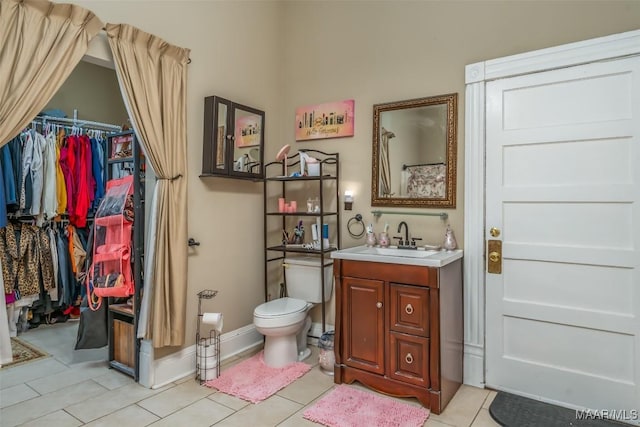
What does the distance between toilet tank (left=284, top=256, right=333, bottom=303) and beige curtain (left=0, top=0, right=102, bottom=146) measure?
2.05m

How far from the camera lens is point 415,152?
289 centimetres

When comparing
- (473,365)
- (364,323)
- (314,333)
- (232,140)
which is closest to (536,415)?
→ (473,365)

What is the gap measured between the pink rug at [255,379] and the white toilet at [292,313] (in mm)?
86

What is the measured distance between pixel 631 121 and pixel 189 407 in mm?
3072

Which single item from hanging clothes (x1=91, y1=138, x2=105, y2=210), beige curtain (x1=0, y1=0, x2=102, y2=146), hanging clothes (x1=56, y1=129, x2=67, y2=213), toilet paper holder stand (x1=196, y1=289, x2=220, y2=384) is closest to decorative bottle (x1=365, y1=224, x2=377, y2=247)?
toilet paper holder stand (x1=196, y1=289, x2=220, y2=384)

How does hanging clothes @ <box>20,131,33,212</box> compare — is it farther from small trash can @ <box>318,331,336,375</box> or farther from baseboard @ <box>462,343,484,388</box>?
baseboard @ <box>462,343,484,388</box>

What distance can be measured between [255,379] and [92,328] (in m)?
1.33

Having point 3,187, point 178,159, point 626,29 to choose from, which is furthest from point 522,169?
point 3,187

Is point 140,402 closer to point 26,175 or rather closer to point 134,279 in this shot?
point 134,279

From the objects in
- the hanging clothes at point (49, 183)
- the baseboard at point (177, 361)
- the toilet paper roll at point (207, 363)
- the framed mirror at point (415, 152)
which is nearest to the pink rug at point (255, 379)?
the toilet paper roll at point (207, 363)

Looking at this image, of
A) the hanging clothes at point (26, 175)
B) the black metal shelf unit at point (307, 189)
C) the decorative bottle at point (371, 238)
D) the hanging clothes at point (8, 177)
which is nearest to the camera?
the decorative bottle at point (371, 238)

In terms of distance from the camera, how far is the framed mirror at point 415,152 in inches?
108

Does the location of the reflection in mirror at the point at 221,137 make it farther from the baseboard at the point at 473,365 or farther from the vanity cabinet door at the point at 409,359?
the baseboard at the point at 473,365

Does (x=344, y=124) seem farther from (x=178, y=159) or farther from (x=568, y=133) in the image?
(x=568, y=133)
